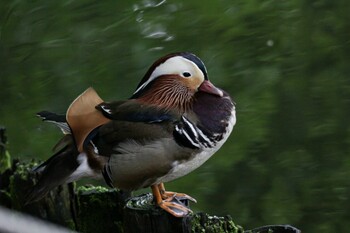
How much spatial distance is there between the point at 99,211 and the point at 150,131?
1.26ft

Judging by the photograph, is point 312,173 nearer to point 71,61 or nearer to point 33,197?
point 71,61

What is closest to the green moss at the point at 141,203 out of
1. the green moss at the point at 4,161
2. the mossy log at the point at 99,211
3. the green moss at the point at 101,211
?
the mossy log at the point at 99,211

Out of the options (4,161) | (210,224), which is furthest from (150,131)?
(4,161)

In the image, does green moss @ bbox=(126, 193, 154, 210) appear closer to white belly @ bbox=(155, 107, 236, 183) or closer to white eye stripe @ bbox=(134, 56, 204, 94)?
white belly @ bbox=(155, 107, 236, 183)

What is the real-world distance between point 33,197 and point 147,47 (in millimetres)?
2281

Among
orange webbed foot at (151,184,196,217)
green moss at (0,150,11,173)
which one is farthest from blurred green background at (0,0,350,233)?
orange webbed foot at (151,184,196,217)

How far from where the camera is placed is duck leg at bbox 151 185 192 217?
2.53 metres

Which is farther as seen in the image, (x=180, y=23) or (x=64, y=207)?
(x=180, y=23)

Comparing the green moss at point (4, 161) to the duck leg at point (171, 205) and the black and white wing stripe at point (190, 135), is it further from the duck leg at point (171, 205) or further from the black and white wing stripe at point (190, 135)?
the black and white wing stripe at point (190, 135)

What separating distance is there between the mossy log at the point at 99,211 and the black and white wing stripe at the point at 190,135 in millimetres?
216

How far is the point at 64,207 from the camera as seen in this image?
2.96 meters

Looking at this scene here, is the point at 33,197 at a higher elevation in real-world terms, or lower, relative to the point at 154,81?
lower

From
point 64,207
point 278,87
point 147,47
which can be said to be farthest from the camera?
point 278,87

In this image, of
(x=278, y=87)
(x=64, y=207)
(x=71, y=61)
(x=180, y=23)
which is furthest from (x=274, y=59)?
(x=64, y=207)
